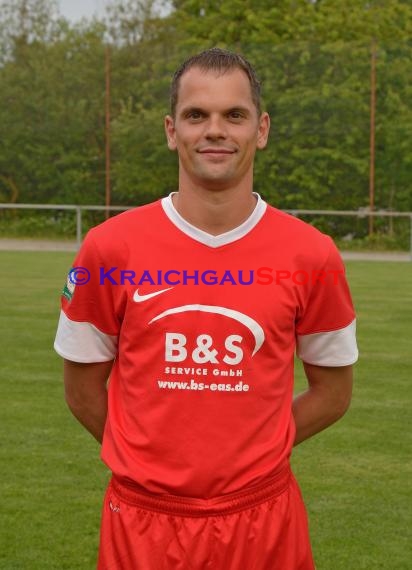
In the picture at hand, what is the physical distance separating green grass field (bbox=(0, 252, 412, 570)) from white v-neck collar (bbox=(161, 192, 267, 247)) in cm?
300

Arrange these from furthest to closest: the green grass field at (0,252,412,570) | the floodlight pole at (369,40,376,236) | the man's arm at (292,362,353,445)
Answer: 1. the floodlight pole at (369,40,376,236)
2. the green grass field at (0,252,412,570)
3. the man's arm at (292,362,353,445)

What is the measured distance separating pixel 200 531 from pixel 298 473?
4368 millimetres

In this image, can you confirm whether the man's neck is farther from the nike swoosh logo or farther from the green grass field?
the green grass field

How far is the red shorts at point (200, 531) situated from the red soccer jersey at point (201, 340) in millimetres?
48

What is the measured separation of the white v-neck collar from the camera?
301 centimetres

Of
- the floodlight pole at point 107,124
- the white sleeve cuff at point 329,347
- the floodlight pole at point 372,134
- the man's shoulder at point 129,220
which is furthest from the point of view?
the floodlight pole at point 107,124

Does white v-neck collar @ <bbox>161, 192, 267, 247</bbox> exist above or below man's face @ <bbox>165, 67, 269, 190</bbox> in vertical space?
below

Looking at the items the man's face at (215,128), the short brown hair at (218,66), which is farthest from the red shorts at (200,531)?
the short brown hair at (218,66)

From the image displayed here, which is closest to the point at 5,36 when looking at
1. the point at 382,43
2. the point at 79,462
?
the point at 382,43

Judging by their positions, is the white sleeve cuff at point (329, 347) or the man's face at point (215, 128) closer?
the man's face at point (215, 128)

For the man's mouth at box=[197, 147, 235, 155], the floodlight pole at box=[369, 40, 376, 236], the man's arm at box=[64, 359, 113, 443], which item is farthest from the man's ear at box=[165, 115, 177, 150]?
the floodlight pole at box=[369, 40, 376, 236]

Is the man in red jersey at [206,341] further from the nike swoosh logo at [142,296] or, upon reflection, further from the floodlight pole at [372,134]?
the floodlight pole at [372,134]

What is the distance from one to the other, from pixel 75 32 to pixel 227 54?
1423 inches

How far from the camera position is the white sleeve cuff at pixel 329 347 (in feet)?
10.6
